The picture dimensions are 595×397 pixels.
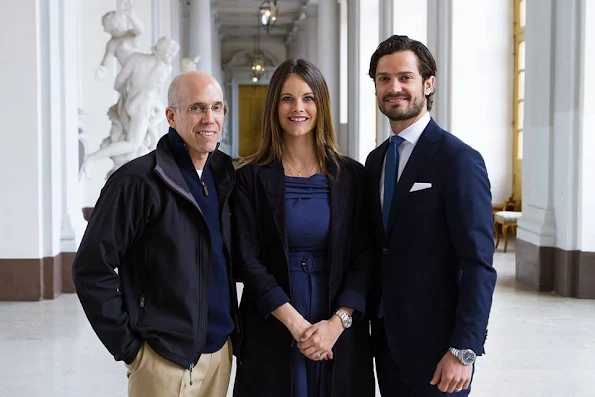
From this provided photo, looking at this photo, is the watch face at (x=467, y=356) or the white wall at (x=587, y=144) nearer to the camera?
the watch face at (x=467, y=356)

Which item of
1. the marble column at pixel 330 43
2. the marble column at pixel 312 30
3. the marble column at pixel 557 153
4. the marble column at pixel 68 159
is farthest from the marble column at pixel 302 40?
the marble column at pixel 68 159

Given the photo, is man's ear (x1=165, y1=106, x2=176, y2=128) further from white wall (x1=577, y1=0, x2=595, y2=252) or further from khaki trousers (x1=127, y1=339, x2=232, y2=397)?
white wall (x1=577, y1=0, x2=595, y2=252)

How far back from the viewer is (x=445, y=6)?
9977 millimetres

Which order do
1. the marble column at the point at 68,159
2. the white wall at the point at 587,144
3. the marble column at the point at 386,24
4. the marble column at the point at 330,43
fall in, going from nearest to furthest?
the white wall at the point at 587,144 → the marble column at the point at 68,159 → the marble column at the point at 386,24 → the marble column at the point at 330,43

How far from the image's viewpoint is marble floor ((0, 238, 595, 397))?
4395 mm

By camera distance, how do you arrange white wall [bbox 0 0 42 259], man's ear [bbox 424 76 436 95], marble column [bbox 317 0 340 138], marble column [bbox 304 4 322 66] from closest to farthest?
man's ear [bbox 424 76 436 95]
white wall [bbox 0 0 42 259]
marble column [bbox 317 0 340 138]
marble column [bbox 304 4 322 66]

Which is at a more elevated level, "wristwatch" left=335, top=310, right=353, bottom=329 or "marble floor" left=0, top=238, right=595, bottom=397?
"wristwatch" left=335, top=310, right=353, bottom=329

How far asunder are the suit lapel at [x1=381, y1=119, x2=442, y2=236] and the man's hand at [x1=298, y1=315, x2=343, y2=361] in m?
0.37

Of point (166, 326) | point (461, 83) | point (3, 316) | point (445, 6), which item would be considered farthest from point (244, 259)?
point (461, 83)

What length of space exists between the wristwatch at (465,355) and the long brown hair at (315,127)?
0.76 meters

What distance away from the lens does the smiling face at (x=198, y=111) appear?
2.43 metres

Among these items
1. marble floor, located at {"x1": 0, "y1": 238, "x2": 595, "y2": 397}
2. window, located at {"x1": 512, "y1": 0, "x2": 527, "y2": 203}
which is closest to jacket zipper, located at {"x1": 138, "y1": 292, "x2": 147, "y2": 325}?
marble floor, located at {"x1": 0, "y1": 238, "x2": 595, "y2": 397}

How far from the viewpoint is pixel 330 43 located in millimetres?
21203

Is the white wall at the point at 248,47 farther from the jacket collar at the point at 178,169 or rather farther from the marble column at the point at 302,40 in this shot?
the jacket collar at the point at 178,169
